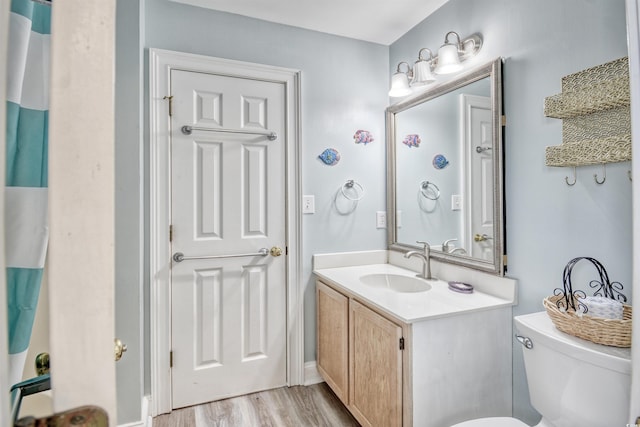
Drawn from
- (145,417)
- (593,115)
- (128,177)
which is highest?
(593,115)

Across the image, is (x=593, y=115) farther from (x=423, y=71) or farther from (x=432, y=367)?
(x=432, y=367)

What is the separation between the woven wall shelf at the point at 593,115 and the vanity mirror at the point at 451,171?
306mm

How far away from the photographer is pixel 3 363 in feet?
1.15

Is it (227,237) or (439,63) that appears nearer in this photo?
(439,63)

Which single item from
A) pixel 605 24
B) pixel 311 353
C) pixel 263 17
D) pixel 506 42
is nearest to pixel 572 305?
pixel 605 24

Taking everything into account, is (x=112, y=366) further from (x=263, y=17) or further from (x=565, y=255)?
(x=263, y=17)

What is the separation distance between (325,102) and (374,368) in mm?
1676

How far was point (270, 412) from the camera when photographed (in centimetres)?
196

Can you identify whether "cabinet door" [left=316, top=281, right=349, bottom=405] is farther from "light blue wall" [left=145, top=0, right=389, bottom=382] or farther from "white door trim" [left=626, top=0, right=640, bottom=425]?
"white door trim" [left=626, top=0, right=640, bottom=425]

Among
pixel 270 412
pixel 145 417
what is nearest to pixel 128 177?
pixel 145 417

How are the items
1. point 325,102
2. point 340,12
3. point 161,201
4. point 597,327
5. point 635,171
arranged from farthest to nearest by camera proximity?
point 325,102
point 340,12
point 161,201
point 597,327
point 635,171

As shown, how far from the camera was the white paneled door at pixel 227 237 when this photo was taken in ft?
6.56

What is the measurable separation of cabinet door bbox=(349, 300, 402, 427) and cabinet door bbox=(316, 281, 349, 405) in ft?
0.21

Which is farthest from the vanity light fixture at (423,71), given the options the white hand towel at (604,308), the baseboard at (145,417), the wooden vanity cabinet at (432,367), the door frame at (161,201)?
the baseboard at (145,417)
